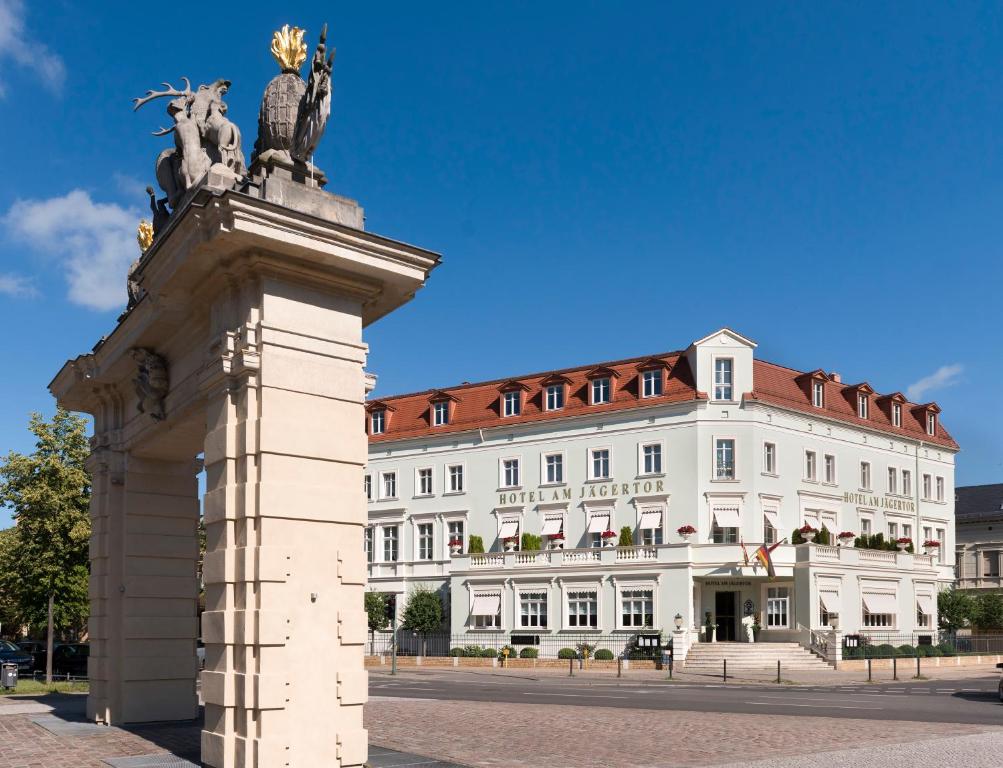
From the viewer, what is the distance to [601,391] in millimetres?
49750

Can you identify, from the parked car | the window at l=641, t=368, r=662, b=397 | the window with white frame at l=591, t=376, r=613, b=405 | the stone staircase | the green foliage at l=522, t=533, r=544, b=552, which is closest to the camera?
the parked car

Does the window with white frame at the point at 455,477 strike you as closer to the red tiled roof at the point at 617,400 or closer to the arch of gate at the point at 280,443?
the red tiled roof at the point at 617,400

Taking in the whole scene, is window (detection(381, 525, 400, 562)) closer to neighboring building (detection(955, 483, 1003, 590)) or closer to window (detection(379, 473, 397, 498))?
window (detection(379, 473, 397, 498))

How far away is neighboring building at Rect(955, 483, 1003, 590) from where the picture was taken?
73438mm

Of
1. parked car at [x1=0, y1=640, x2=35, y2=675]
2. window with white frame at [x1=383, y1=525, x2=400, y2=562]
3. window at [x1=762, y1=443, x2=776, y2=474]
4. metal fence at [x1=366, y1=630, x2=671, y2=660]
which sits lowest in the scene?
metal fence at [x1=366, y1=630, x2=671, y2=660]

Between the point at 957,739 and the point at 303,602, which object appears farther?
the point at 957,739

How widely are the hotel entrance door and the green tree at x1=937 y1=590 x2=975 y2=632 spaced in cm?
1566

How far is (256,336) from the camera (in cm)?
1185

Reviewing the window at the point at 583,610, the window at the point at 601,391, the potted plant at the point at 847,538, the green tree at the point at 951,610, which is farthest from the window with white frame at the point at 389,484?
the green tree at the point at 951,610

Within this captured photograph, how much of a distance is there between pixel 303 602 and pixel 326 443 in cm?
178

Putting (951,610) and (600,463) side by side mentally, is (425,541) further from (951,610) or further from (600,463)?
(951,610)

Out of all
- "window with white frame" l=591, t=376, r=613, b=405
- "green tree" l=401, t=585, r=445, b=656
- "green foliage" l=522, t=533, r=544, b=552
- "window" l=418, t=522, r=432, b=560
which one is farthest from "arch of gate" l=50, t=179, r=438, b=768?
"window" l=418, t=522, r=432, b=560

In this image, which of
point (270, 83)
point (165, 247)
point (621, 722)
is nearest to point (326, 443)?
point (165, 247)

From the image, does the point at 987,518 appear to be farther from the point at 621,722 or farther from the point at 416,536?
the point at 621,722
